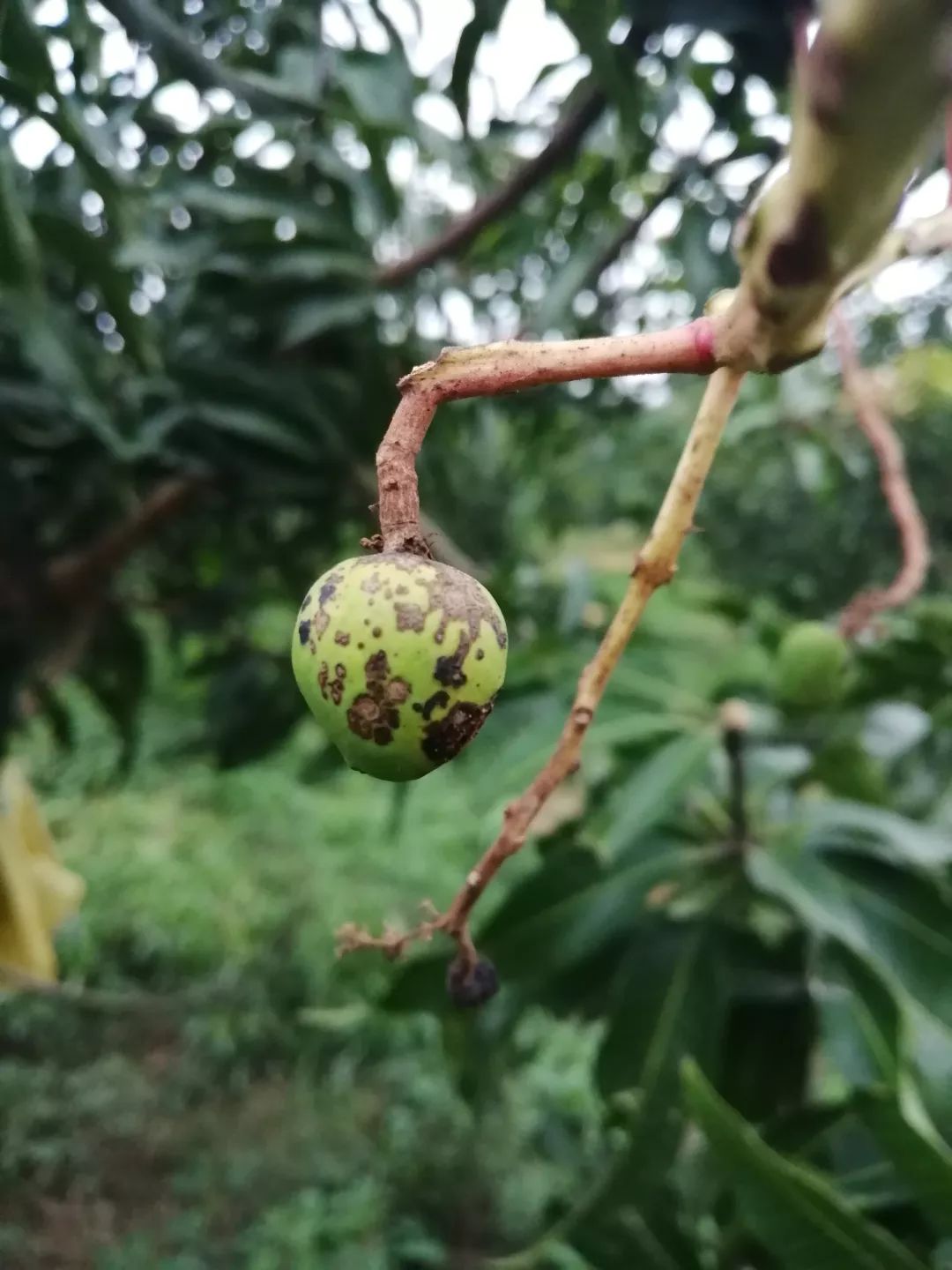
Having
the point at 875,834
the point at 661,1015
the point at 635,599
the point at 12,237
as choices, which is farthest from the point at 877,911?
the point at 12,237

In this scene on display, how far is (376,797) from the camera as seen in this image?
2863mm

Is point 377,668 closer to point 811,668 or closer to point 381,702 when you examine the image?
point 381,702

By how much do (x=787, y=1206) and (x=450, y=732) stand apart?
41 centimetres

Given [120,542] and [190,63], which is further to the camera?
[120,542]

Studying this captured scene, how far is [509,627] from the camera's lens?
3.44 ft

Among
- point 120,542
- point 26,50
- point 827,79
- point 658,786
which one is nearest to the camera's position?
point 827,79

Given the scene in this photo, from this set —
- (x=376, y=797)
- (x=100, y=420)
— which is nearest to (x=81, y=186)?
(x=100, y=420)

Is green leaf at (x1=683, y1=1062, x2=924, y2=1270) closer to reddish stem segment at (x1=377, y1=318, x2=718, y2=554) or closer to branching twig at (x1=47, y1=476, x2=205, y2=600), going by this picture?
reddish stem segment at (x1=377, y1=318, x2=718, y2=554)

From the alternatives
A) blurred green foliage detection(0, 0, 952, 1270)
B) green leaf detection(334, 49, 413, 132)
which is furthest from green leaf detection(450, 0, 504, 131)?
green leaf detection(334, 49, 413, 132)

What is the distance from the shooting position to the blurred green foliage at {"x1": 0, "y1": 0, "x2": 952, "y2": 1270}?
0.66 meters

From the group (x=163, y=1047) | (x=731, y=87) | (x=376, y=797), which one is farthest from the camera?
(x=376, y=797)

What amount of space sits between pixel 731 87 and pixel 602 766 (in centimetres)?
72

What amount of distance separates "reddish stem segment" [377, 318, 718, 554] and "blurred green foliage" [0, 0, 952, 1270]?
15.2 inches

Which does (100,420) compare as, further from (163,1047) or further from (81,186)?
(163,1047)
